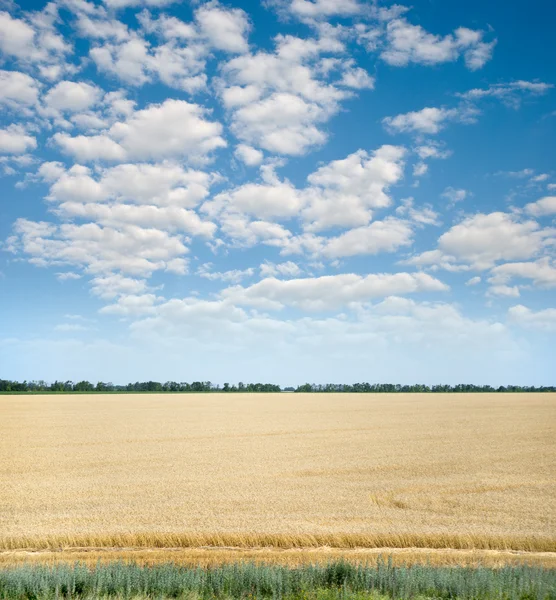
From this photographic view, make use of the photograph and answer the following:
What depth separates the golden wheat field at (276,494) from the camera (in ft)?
45.6

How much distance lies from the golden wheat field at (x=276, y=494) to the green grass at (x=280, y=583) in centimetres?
233

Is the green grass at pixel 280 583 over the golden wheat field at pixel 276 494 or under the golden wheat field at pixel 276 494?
over

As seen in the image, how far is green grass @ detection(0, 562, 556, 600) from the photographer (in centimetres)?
959

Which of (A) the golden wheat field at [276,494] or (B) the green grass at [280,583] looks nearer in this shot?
(B) the green grass at [280,583]

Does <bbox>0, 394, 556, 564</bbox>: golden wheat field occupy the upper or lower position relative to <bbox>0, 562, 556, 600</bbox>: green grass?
lower

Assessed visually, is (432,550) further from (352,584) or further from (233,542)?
(233,542)

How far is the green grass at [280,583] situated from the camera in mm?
9594

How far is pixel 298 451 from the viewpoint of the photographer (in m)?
29.8

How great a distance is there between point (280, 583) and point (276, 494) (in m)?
9.00

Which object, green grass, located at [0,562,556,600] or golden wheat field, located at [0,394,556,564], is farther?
golden wheat field, located at [0,394,556,564]

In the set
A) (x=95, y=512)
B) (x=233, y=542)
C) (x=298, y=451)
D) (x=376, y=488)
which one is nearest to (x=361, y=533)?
(x=233, y=542)

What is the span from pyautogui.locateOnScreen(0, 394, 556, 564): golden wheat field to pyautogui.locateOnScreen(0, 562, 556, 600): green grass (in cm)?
233

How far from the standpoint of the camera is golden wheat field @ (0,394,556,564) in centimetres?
1389

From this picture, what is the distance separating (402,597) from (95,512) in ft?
33.9
